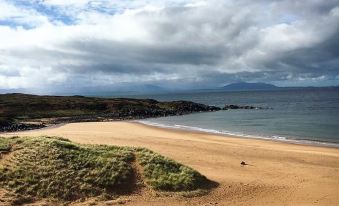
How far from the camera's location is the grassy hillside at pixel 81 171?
21828 mm

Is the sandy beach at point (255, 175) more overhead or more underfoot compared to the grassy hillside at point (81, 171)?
more underfoot

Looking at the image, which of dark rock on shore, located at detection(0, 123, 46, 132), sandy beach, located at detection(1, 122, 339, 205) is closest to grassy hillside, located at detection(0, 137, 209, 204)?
sandy beach, located at detection(1, 122, 339, 205)

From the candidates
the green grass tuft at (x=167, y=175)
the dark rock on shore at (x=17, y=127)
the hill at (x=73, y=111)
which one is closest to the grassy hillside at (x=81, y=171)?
the green grass tuft at (x=167, y=175)

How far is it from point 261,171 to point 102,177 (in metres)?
11.9

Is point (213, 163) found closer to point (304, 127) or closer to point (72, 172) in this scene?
point (72, 172)

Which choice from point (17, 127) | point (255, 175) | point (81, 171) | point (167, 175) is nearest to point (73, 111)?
point (17, 127)

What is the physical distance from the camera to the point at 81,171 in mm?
23328

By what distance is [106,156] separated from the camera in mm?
25578

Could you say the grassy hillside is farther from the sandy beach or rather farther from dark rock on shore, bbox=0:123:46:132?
dark rock on shore, bbox=0:123:46:132

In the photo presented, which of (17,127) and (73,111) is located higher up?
(73,111)

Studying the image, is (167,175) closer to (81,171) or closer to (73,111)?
(81,171)

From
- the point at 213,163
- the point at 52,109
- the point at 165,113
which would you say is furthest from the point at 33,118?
the point at 213,163

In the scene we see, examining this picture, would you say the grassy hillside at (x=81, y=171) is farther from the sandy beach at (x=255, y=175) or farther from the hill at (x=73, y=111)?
the hill at (x=73, y=111)

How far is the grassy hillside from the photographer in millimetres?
21828
